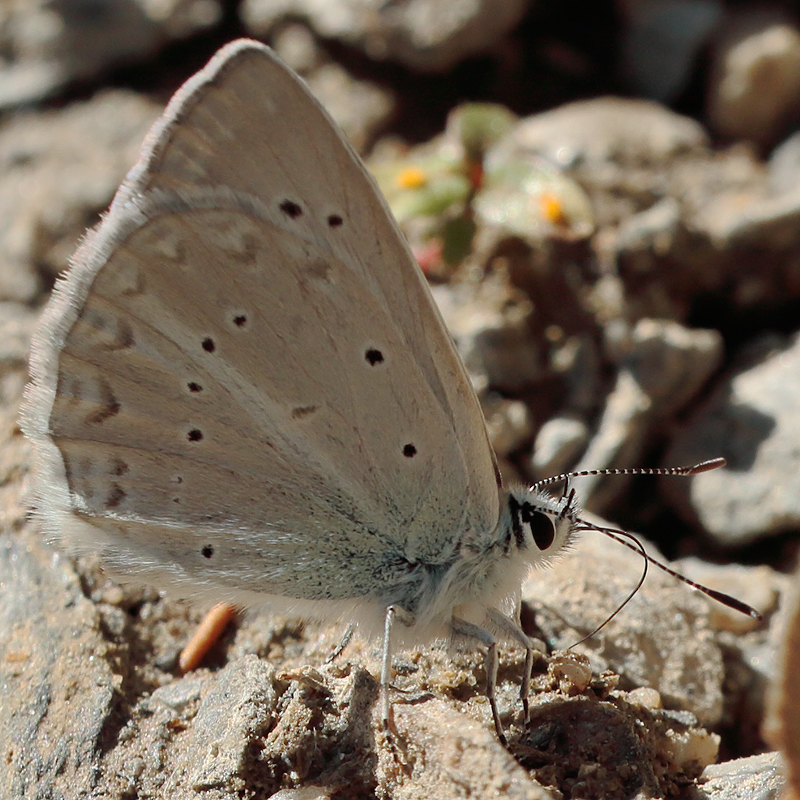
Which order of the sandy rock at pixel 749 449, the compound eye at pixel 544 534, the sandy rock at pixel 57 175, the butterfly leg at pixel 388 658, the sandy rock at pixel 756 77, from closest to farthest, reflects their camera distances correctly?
1. the butterfly leg at pixel 388 658
2. the compound eye at pixel 544 534
3. the sandy rock at pixel 749 449
4. the sandy rock at pixel 57 175
5. the sandy rock at pixel 756 77

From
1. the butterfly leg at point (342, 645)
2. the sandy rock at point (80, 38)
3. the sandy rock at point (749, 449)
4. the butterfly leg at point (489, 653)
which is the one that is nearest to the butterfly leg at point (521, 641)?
the butterfly leg at point (489, 653)

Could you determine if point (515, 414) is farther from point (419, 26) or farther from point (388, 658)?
point (419, 26)

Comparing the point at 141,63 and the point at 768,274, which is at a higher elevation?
the point at 141,63

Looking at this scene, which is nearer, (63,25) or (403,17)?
(403,17)

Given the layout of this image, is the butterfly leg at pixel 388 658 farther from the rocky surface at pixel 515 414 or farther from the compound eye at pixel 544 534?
the compound eye at pixel 544 534

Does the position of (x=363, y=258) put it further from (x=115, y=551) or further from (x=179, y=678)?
(x=179, y=678)

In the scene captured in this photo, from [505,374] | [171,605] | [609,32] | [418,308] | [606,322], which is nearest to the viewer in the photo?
[418,308]

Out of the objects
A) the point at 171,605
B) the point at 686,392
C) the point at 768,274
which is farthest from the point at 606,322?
the point at 171,605
